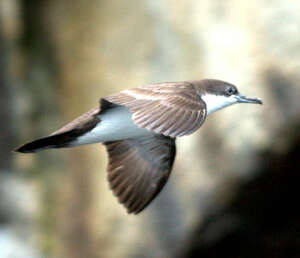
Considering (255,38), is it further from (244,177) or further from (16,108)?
(16,108)

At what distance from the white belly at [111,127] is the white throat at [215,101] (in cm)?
33

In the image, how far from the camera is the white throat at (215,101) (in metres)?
3.16

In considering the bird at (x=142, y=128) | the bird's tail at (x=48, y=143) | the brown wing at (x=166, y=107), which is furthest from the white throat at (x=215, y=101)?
the bird's tail at (x=48, y=143)

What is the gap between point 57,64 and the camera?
5.24 meters

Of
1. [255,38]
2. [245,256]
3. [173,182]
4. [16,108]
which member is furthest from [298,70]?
[16,108]

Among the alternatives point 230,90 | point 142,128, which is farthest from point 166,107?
point 230,90

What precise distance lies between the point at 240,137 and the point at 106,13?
1320 millimetres

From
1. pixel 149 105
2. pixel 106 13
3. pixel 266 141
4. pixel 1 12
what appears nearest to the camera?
pixel 149 105

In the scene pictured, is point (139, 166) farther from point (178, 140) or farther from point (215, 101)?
point (178, 140)

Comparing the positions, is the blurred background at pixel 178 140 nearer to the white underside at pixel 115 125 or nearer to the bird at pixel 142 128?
the bird at pixel 142 128

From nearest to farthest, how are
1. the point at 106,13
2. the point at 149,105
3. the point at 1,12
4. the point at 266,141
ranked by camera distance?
the point at 149,105 → the point at 266,141 → the point at 106,13 → the point at 1,12

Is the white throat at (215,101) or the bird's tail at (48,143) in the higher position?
the white throat at (215,101)

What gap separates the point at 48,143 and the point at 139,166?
71 cm

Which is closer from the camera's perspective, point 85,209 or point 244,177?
point 244,177
